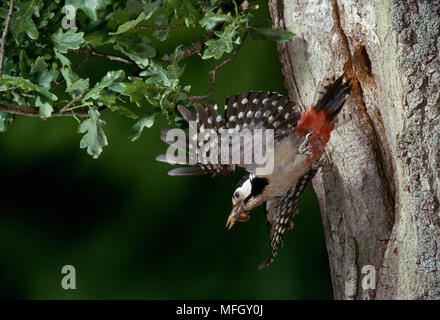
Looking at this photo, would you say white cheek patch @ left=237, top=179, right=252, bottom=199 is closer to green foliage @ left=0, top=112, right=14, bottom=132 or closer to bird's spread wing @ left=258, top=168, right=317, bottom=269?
bird's spread wing @ left=258, top=168, right=317, bottom=269

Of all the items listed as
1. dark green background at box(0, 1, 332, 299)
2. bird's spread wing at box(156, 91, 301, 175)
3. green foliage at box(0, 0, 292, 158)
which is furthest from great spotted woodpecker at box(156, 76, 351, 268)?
dark green background at box(0, 1, 332, 299)

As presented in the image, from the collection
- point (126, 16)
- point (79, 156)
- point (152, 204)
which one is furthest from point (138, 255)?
point (126, 16)

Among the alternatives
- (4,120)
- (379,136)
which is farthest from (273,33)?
(4,120)

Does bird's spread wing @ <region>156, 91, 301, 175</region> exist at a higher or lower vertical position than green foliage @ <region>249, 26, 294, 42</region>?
lower

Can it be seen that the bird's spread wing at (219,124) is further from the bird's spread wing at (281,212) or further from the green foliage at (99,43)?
the bird's spread wing at (281,212)

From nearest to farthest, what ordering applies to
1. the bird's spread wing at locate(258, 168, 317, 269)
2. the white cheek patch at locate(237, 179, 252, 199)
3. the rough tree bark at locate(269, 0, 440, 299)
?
the rough tree bark at locate(269, 0, 440, 299)
the white cheek patch at locate(237, 179, 252, 199)
the bird's spread wing at locate(258, 168, 317, 269)

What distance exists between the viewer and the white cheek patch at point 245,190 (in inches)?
59.0

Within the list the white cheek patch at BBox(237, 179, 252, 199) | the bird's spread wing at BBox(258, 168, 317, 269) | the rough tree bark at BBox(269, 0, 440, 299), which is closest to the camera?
the rough tree bark at BBox(269, 0, 440, 299)

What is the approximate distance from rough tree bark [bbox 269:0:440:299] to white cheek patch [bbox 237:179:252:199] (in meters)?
0.24

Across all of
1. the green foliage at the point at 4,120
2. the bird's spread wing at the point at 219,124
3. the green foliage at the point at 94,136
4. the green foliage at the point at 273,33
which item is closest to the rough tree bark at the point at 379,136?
the green foliage at the point at 273,33

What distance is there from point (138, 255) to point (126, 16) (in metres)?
0.73

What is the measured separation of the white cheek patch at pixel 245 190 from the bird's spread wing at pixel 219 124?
6cm

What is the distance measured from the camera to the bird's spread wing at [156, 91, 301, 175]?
1463mm

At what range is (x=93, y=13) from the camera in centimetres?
143
